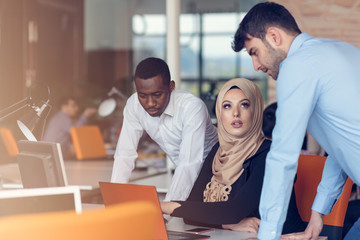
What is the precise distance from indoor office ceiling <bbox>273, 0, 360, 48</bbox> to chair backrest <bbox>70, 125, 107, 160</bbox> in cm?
240

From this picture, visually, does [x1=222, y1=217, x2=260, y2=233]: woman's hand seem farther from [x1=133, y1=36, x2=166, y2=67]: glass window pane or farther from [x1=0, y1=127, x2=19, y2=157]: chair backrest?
[x1=133, y1=36, x2=166, y2=67]: glass window pane

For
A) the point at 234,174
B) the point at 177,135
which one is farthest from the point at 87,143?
the point at 234,174

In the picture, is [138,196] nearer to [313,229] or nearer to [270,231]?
[270,231]

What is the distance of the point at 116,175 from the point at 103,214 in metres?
1.80

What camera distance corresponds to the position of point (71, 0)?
10344mm

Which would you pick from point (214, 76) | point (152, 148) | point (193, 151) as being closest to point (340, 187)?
point (193, 151)

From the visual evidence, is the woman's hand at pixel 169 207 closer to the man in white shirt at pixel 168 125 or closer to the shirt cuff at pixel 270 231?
A: the man in white shirt at pixel 168 125

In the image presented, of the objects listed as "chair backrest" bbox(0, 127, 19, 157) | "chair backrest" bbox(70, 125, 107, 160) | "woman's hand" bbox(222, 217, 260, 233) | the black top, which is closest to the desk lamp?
the black top

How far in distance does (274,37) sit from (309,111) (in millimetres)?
280

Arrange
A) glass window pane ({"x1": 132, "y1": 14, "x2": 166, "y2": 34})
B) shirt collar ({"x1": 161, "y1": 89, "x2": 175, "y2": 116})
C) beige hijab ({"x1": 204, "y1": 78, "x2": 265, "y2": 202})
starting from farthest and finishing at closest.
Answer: glass window pane ({"x1": 132, "y1": 14, "x2": 166, "y2": 34}) → shirt collar ({"x1": 161, "y1": 89, "x2": 175, "y2": 116}) → beige hijab ({"x1": 204, "y1": 78, "x2": 265, "y2": 202})

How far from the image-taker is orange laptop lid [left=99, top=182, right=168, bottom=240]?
1.78 meters

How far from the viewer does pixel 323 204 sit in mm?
1899

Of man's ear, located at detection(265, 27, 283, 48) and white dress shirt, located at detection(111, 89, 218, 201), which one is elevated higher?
man's ear, located at detection(265, 27, 283, 48)

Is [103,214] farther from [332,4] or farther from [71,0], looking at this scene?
[71,0]
